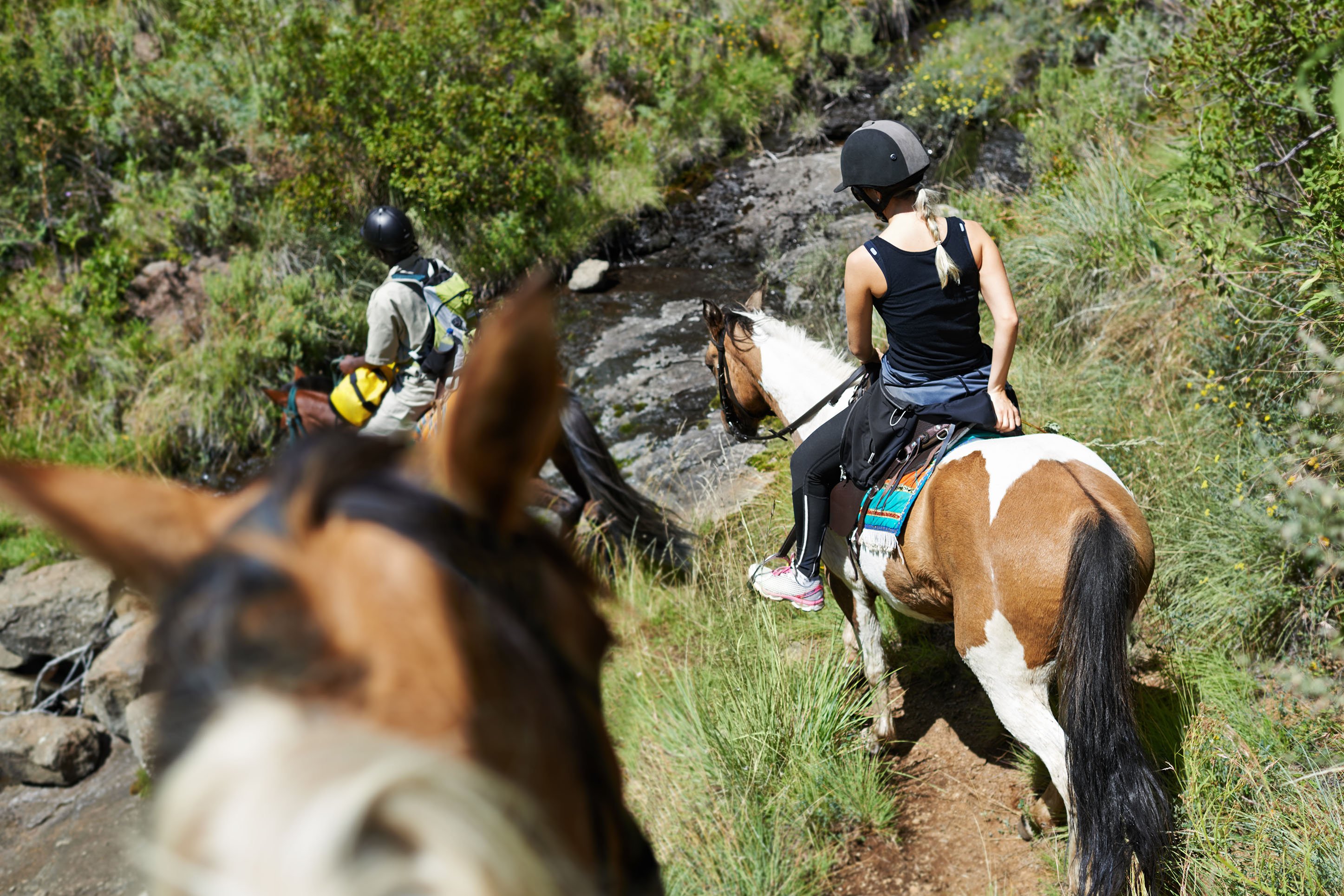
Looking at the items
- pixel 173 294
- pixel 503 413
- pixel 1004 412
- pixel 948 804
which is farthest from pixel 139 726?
pixel 503 413

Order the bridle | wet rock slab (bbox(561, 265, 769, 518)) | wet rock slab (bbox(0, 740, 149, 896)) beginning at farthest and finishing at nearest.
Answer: wet rock slab (bbox(561, 265, 769, 518)), wet rock slab (bbox(0, 740, 149, 896)), the bridle

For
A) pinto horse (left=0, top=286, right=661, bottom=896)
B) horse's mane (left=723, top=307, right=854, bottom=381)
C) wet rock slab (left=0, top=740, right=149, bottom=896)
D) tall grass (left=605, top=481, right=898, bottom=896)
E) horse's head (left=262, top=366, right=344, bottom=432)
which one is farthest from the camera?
horse's head (left=262, top=366, right=344, bottom=432)

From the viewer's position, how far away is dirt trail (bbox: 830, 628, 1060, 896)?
10.3ft

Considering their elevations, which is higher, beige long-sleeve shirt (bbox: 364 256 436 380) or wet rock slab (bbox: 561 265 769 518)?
beige long-sleeve shirt (bbox: 364 256 436 380)

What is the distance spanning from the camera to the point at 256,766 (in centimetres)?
67

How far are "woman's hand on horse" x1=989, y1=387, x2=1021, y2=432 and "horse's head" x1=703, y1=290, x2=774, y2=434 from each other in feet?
4.36

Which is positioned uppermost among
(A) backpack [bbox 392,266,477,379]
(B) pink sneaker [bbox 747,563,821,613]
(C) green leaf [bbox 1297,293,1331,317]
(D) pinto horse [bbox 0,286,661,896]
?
(D) pinto horse [bbox 0,286,661,896]

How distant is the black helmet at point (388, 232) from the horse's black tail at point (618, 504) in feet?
4.98

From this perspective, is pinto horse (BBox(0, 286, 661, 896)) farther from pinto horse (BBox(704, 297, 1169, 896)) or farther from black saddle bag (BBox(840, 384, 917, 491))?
black saddle bag (BBox(840, 384, 917, 491))

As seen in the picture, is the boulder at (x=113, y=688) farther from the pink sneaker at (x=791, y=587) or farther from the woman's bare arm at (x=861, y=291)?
the woman's bare arm at (x=861, y=291)

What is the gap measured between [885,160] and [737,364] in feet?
4.85

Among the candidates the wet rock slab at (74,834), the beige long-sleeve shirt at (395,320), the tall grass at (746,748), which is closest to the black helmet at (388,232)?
the beige long-sleeve shirt at (395,320)

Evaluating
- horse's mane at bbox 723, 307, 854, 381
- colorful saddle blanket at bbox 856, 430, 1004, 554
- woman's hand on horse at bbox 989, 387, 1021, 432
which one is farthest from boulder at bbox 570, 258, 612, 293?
woman's hand on horse at bbox 989, 387, 1021, 432

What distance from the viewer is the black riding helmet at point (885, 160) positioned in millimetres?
3117
